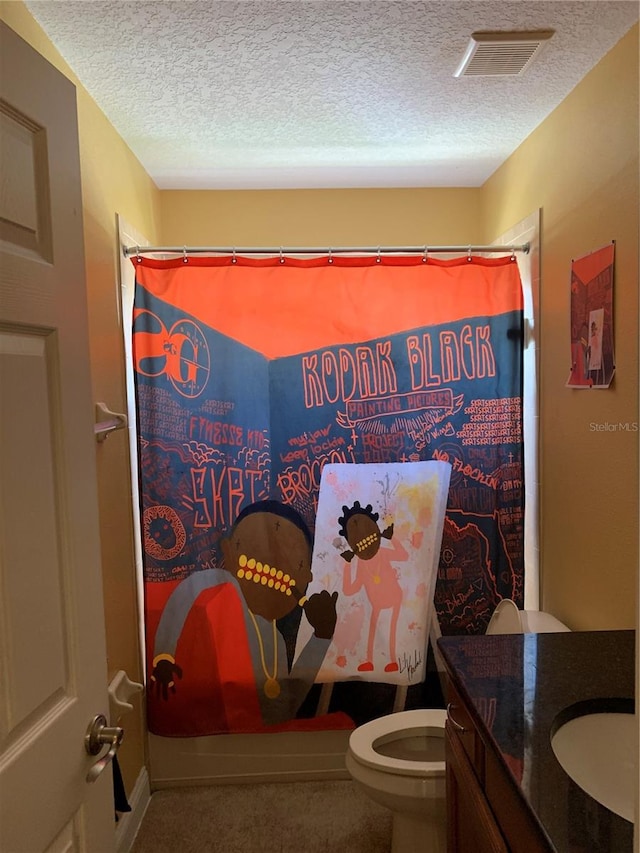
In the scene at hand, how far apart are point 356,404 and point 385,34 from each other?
3.83 feet

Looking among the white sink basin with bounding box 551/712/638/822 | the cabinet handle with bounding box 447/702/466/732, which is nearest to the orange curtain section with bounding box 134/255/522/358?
the cabinet handle with bounding box 447/702/466/732

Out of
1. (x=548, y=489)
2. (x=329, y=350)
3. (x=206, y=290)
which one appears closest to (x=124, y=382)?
(x=206, y=290)

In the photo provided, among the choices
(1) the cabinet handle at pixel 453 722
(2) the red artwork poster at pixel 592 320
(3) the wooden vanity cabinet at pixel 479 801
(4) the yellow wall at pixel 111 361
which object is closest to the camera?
(3) the wooden vanity cabinet at pixel 479 801

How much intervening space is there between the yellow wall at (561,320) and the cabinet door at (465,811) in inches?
23.1

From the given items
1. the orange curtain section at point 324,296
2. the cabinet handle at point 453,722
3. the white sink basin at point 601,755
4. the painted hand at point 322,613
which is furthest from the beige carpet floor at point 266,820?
the orange curtain section at point 324,296

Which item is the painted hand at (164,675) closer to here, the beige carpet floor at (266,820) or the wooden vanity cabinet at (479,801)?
the beige carpet floor at (266,820)

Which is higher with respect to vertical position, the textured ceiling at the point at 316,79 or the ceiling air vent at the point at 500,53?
the textured ceiling at the point at 316,79

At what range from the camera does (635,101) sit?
1657 millimetres

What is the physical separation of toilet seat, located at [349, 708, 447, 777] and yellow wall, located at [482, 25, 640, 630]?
55 cm

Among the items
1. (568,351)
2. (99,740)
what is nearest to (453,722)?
(99,740)

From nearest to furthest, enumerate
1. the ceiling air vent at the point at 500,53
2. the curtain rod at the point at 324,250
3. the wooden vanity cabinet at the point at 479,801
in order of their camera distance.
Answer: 1. the wooden vanity cabinet at the point at 479,801
2. the ceiling air vent at the point at 500,53
3. the curtain rod at the point at 324,250

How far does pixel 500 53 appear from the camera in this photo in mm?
1781

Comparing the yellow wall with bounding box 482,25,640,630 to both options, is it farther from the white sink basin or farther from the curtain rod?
the white sink basin

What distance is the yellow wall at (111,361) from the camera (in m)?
2.00
